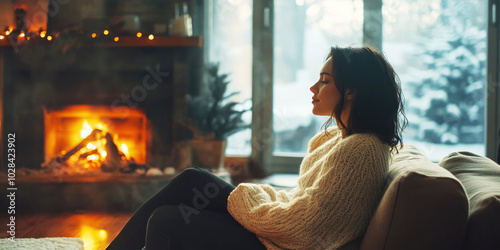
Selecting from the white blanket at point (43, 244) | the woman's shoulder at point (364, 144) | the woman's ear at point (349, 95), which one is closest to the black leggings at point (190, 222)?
the woman's shoulder at point (364, 144)

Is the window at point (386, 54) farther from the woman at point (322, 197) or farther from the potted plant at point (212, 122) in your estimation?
the woman at point (322, 197)

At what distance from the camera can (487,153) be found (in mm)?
3785

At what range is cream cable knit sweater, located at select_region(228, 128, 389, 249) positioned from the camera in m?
1.32

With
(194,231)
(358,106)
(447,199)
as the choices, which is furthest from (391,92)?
(194,231)

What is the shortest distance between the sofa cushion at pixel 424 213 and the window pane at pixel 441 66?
9.68ft

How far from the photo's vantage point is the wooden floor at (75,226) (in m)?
2.61

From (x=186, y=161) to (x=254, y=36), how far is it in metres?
1.19

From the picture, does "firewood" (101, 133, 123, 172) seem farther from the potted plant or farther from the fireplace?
the potted plant

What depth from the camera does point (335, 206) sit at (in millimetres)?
1315

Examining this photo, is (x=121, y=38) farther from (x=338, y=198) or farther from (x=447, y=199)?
(x=447, y=199)

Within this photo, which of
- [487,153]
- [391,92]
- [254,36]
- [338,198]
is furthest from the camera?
[254,36]

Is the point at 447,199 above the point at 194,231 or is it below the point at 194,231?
above

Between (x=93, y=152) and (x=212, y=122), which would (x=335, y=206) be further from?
(x=93, y=152)

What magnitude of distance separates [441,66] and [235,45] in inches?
64.3
